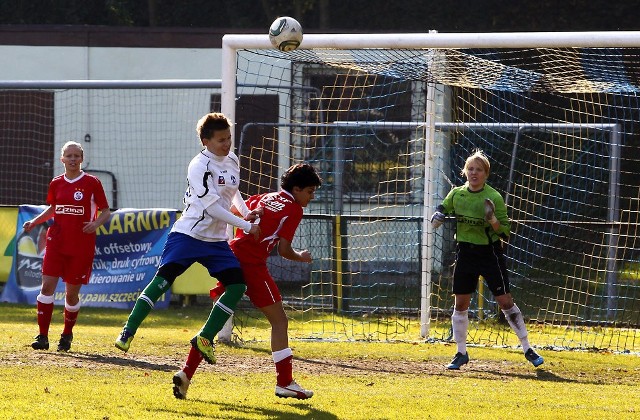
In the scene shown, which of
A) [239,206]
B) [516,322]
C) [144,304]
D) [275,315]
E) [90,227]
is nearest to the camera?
[144,304]

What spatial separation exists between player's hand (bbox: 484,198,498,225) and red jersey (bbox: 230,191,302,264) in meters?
2.47

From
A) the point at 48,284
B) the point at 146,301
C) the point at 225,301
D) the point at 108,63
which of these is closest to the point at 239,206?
the point at 225,301

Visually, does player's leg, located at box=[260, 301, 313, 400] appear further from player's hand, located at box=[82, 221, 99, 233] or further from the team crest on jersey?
the team crest on jersey

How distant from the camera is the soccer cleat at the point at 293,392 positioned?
7.96 m

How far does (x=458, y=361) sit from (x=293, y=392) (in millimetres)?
2636

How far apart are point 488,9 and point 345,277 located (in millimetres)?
15514

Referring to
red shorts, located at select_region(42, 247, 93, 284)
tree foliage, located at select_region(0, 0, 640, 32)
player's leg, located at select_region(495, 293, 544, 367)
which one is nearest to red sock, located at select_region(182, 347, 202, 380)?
red shorts, located at select_region(42, 247, 93, 284)

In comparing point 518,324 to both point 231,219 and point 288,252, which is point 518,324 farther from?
point 231,219

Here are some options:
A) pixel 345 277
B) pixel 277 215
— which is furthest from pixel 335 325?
pixel 277 215

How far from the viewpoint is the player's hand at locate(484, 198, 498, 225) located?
10.1 m

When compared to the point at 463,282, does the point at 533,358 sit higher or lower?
lower

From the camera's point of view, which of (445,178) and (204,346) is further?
(445,178)

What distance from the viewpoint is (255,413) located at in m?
7.50

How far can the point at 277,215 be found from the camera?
8102mm
